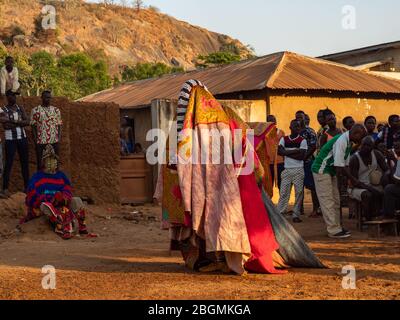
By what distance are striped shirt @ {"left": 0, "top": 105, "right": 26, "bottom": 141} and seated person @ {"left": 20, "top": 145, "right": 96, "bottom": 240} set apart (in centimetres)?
145

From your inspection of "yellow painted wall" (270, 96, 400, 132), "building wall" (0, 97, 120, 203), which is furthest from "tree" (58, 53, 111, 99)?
"building wall" (0, 97, 120, 203)

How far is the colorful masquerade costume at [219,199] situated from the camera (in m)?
6.30

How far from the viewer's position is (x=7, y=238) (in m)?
9.66

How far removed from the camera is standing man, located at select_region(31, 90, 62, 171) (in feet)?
36.8

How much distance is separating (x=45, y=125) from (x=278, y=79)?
7010 mm

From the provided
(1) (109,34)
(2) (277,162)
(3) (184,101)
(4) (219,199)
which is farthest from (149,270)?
(1) (109,34)

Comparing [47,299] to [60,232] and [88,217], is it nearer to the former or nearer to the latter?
[60,232]

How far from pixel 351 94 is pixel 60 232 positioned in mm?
10155

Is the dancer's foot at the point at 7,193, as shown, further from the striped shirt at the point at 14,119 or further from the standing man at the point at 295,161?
the standing man at the point at 295,161

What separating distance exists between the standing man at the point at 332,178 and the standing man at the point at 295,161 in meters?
1.77

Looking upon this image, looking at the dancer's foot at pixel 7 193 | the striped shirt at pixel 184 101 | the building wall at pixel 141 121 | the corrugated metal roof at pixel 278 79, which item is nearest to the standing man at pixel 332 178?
the striped shirt at pixel 184 101

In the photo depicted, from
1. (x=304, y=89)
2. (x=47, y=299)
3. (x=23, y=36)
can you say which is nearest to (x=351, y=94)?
(x=304, y=89)

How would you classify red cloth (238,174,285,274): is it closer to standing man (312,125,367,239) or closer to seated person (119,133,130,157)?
standing man (312,125,367,239)

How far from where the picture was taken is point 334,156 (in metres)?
8.90
